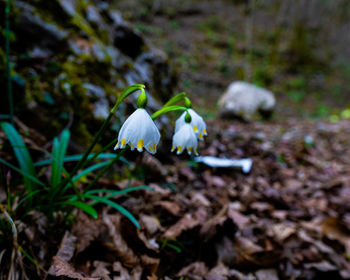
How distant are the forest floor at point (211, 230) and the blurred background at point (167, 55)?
895 millimetres

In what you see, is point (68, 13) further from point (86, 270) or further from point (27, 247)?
point (86, 270)

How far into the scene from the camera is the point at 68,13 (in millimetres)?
2627

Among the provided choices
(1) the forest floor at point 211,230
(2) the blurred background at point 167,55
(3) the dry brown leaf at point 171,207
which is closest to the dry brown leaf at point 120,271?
(1) the forest floor at point 211,230

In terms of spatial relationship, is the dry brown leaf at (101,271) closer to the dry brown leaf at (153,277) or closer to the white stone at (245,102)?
the dry brown leaf at (153,277)

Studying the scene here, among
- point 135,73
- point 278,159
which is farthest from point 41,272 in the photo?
point 278,159

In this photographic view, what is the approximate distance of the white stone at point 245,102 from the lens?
707cm

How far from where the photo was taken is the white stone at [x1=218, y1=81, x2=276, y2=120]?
23.2ft

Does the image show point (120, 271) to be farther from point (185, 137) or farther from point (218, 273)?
point (185, 137)

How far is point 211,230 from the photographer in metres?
1.71

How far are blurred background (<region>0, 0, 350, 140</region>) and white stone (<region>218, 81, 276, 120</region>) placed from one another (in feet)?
2.05

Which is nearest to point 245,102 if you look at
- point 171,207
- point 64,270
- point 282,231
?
point 282,231

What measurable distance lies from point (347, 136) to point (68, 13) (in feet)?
18.9

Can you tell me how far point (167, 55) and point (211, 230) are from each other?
379 centimetres

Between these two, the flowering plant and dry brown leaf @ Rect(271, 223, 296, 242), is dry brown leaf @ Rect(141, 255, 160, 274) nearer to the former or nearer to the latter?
the flowering plant
